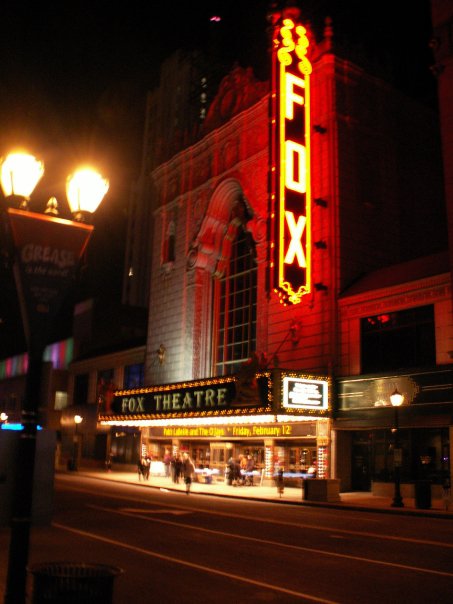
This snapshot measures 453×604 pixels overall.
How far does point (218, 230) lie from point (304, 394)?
1474 cm

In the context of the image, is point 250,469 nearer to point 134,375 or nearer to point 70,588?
point 134,375

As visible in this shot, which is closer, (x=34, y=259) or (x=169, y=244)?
(x=34, y=259)

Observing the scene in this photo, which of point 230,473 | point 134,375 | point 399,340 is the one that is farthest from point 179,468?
point 134,375

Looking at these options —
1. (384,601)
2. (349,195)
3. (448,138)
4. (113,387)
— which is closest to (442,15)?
(448,138)

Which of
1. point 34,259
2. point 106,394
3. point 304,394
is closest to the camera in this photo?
point 34,259

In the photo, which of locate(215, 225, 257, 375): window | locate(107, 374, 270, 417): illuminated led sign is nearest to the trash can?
locate(107, 374, 270, 417): illuminated led sign

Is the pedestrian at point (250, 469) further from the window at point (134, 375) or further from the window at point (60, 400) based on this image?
the window at point (60, 400)

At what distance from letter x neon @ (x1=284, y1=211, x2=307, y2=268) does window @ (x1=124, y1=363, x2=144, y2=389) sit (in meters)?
20.4

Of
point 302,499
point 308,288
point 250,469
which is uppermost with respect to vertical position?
point 308,288

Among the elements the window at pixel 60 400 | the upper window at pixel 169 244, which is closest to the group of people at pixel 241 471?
the upper window at pixel 169 244

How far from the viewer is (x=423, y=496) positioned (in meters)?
21.3

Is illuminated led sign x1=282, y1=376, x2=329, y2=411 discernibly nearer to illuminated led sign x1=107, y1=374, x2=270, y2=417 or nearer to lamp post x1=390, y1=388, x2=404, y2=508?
illuminated led sign x1=107, y1=374, x2=270, y2=417

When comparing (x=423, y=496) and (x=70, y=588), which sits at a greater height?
(x=70, y=588)

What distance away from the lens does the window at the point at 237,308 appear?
36.0m
